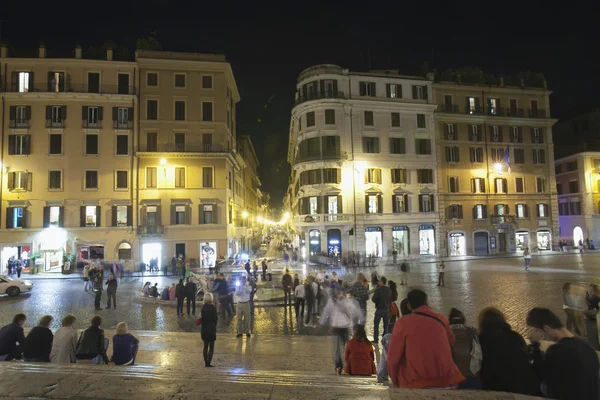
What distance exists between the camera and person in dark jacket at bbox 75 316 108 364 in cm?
687

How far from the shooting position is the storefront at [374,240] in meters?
39.0

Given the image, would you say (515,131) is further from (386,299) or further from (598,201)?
(386,299)

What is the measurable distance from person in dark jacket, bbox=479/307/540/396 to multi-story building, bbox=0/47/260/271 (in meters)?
32.0

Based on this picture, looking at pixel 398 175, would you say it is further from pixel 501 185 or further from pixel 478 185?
pixel 501 185

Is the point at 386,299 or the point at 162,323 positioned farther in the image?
the point at 162,323

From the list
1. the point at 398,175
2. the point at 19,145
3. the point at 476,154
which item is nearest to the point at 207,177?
the point at 19,145

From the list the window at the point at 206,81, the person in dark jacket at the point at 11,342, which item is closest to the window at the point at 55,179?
the window at the point at 206,81

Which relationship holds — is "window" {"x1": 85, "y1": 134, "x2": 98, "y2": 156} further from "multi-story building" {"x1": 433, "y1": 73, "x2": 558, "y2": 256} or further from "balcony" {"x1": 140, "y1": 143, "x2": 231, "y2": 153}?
"multi-story building" {"x1": 433, "y1": 73, "x2": 558, "y2": 256}

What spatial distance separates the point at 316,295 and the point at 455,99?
37.2 m

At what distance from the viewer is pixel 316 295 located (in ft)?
46.0

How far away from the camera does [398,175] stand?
40156 millimetres

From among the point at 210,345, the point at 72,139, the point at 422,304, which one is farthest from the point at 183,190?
the point at 422,304

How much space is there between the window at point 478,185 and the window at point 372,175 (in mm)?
12034

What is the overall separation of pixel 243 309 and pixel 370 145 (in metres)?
31.4
